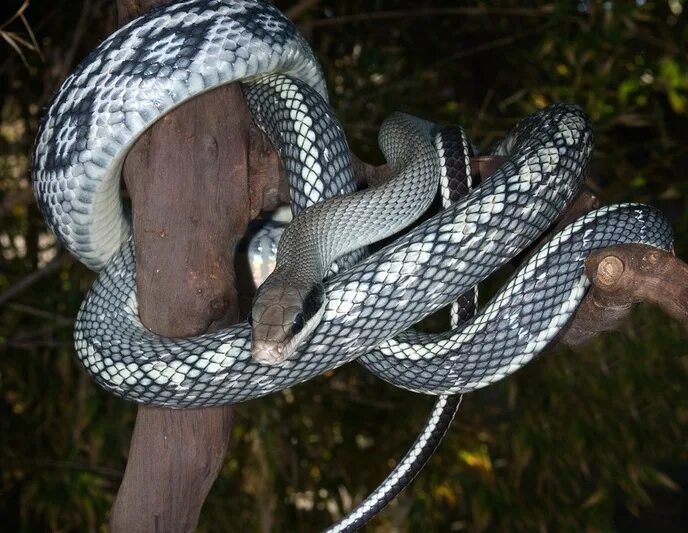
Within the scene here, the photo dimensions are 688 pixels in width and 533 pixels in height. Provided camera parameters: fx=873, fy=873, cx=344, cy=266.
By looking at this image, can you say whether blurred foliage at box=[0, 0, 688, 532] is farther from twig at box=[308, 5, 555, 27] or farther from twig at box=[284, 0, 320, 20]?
twig at box=[284, 0, 320, 20]

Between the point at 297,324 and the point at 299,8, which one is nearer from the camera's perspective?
the point at 297,324

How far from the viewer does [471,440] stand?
3.14 m

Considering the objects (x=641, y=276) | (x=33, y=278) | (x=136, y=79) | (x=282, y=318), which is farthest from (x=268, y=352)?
(x=33, y=278)

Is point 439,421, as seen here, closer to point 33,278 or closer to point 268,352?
point 268,352

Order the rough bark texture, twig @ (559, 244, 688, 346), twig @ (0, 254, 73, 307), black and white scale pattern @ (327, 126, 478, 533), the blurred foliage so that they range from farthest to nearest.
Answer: the blurred foliage < twig @ (0, 254, 73, 307) < black and white scale pattern @ (327, 126, 478, 533) < the rough bark texture < twig @ (559, 244, 688, 346)

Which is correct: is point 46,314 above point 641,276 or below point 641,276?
below

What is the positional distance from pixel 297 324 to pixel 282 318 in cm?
2

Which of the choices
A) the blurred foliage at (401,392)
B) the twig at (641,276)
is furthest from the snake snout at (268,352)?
the blurred foliage at (401,392)

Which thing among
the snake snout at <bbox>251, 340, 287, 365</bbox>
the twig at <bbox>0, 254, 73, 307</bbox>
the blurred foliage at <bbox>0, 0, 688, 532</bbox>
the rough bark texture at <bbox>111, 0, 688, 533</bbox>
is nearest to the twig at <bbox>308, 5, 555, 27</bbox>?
the blurred foliage at <bbox>0, 0, 688, 532</bbox>

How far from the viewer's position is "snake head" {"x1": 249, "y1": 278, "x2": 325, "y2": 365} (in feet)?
4.21

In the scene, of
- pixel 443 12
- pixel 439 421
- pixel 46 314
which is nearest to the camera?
pixel 439 421

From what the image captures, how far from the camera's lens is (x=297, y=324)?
51.6 inches

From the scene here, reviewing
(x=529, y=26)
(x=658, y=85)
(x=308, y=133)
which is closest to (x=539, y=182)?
(x=308, y=133)

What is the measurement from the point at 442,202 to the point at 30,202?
5.14 feet
